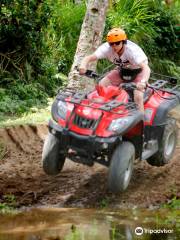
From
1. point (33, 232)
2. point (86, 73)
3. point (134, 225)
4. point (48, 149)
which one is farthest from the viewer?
point (86, 73)

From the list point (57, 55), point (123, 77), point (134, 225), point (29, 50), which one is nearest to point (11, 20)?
point (29, 50)

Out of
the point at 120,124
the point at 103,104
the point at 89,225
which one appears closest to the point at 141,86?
the point at 103,104

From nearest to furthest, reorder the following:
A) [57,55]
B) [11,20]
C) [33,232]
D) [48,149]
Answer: [33,232], [48,149], [11,20], [57,55]

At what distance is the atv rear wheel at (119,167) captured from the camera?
7.06 meters

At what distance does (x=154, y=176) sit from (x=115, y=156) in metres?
1.55

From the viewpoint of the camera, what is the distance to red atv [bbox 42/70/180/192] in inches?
276

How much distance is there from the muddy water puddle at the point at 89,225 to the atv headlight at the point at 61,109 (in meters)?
1.17

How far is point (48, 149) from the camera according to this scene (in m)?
7.38

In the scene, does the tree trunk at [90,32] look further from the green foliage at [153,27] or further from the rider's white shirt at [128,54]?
the green foliage at [153,27]

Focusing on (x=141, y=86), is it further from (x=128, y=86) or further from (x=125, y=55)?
(x=125, y=55)

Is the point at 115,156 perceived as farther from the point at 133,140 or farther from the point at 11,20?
the point at 11,20

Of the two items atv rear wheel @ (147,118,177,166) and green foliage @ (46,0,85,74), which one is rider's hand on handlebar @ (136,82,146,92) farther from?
green foliage @ (46,0,85,74)

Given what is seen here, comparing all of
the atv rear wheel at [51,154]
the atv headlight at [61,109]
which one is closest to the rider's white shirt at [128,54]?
the atv headlight at [61,109]

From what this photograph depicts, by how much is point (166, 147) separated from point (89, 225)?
2.21 m
